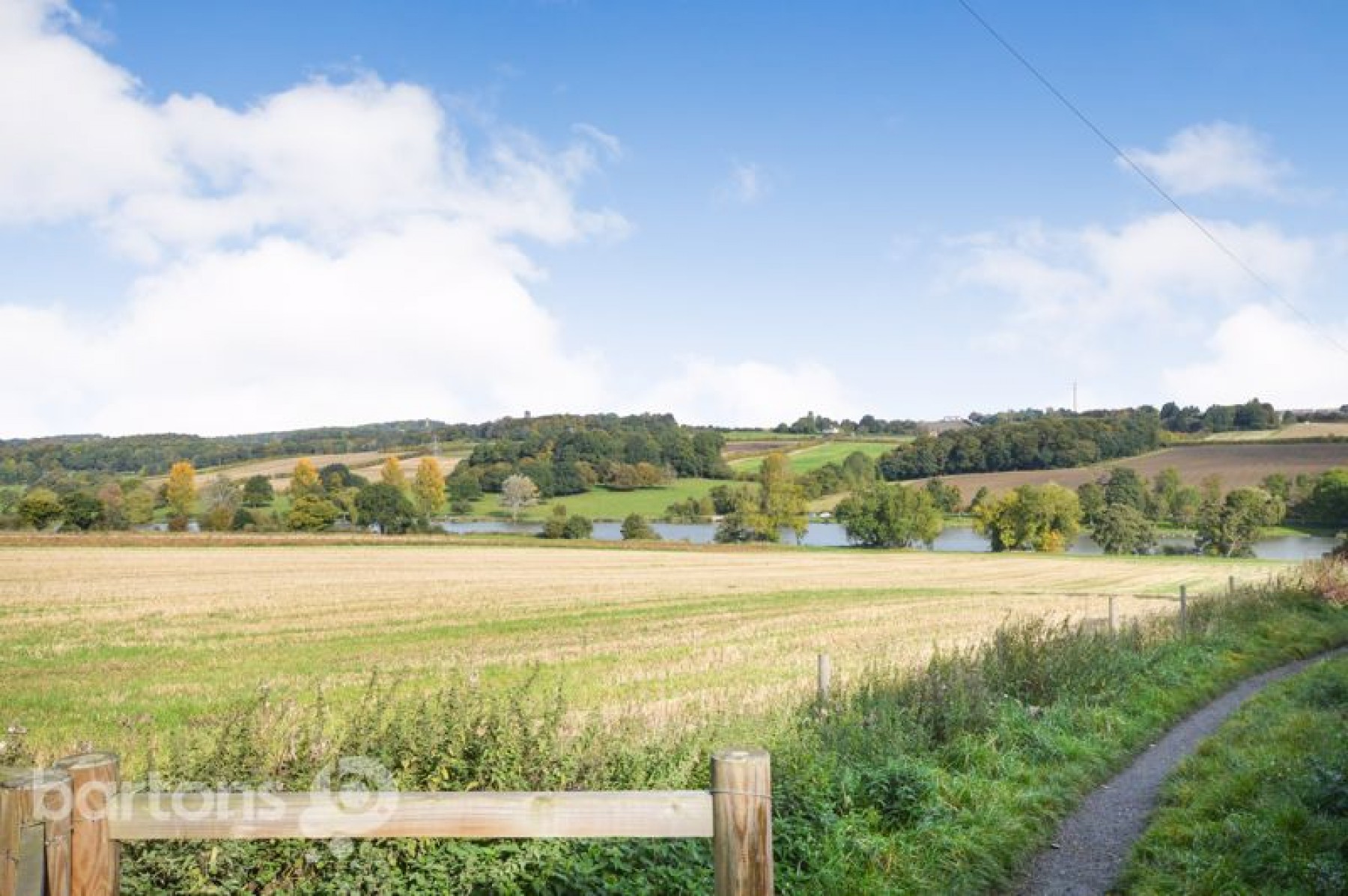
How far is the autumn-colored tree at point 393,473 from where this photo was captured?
382 feet

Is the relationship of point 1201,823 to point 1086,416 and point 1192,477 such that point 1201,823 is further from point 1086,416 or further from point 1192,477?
point 1086,416

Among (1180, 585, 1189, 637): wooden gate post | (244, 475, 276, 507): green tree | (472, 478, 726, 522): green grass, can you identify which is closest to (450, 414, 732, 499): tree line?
(472, 478, 726, 522): green grass

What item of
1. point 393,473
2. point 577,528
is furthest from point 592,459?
point 577,528

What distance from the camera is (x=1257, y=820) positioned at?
7668 mm

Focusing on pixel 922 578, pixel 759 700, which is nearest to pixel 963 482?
pixel 922 578

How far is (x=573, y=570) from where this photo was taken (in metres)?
55.2

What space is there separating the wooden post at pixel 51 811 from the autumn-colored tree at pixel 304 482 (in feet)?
353

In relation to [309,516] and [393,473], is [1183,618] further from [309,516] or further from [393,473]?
[393,473]

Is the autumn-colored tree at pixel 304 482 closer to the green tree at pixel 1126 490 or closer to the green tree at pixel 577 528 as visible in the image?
the green tree at pixel 577 528

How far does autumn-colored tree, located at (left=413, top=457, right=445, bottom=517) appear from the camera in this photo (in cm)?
12155

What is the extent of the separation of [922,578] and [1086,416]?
10704cm

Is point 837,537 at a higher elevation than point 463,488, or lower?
lower

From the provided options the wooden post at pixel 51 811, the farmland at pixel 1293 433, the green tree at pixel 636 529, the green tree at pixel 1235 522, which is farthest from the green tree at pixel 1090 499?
the wooden post at pixel 51 811

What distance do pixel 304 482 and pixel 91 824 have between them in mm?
116008
